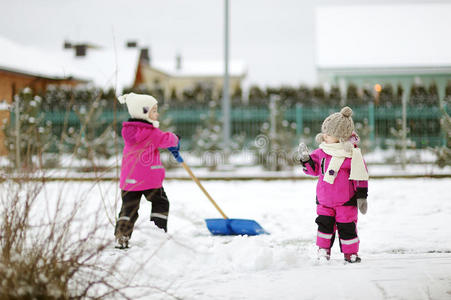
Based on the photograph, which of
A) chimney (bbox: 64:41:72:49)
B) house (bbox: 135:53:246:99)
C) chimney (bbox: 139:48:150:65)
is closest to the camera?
chimney (bbox: 64:41:72:49)

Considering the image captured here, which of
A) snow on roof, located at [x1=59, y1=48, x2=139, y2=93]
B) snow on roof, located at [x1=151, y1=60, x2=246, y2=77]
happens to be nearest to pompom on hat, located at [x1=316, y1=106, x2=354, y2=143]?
snow on roof, located at [x1=59, y1=48, x2=139, y2=93]

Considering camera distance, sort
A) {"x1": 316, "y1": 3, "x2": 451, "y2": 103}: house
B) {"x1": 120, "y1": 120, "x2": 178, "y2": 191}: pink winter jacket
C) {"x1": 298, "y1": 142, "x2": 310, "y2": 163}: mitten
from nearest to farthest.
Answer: {"x1": 298, "y1": 142, "x2": 310, "y2": 163}: mitten
{"x1": 120, "y1": 120, "x2": 178, "y2": 191}: pink winter jacket
{"x1": 316, "y1": 3, "x2": 451, "y2": 103}: house

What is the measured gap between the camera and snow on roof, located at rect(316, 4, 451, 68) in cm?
1948

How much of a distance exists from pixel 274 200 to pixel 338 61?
13.4m

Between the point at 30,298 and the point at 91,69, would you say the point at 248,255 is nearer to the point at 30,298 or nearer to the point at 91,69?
the point at 30,298

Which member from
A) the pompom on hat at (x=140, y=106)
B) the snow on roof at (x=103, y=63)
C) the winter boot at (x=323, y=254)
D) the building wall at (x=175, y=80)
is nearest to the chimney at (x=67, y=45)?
the snow on roof at (x=103, y=63)

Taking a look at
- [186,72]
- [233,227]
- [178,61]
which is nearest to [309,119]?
[233,227]

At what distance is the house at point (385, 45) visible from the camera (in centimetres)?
1919

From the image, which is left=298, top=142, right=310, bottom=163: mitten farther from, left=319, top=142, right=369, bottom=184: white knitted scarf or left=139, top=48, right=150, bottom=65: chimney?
left=139, top=48, right=150, bottom=65: chimney

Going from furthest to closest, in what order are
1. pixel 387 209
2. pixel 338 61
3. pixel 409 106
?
1. pixel 338 61
2. pixel 409 106
3. pixel 387 209

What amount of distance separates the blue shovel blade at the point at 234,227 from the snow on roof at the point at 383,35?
15524mm

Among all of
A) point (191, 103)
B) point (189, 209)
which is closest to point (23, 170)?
point (189, 209)

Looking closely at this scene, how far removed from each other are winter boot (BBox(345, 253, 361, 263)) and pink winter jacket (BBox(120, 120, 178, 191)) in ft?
5.87

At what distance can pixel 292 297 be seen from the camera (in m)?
2.99
